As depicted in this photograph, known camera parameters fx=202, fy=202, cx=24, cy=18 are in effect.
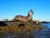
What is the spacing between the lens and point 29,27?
70438 millimetres

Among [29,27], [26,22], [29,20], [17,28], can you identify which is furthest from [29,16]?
[17,28]

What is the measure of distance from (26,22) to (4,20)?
27.1ft

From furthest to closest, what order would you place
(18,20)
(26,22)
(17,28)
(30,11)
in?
(30,11)
(18,20)
(26,22)
(17,28)

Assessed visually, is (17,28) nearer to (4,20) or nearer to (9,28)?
(9,28)

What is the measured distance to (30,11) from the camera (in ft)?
282

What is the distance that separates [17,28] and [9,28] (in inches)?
112

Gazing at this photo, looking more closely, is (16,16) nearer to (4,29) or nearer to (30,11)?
(30,11)

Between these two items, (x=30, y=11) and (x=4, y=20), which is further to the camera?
(x=30, y=11)

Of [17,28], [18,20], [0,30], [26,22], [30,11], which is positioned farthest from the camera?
[30,11]

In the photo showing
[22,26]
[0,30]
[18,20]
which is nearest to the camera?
[0,30]

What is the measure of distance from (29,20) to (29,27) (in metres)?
11.2

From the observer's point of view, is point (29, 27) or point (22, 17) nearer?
point (29, 27)

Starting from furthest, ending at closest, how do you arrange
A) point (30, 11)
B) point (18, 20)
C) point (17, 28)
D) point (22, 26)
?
point (30, 11)
point (18, 20)
point (22, 26)
point (17, 28)

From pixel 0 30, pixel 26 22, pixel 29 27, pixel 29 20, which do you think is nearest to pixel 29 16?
pixel 29 20
